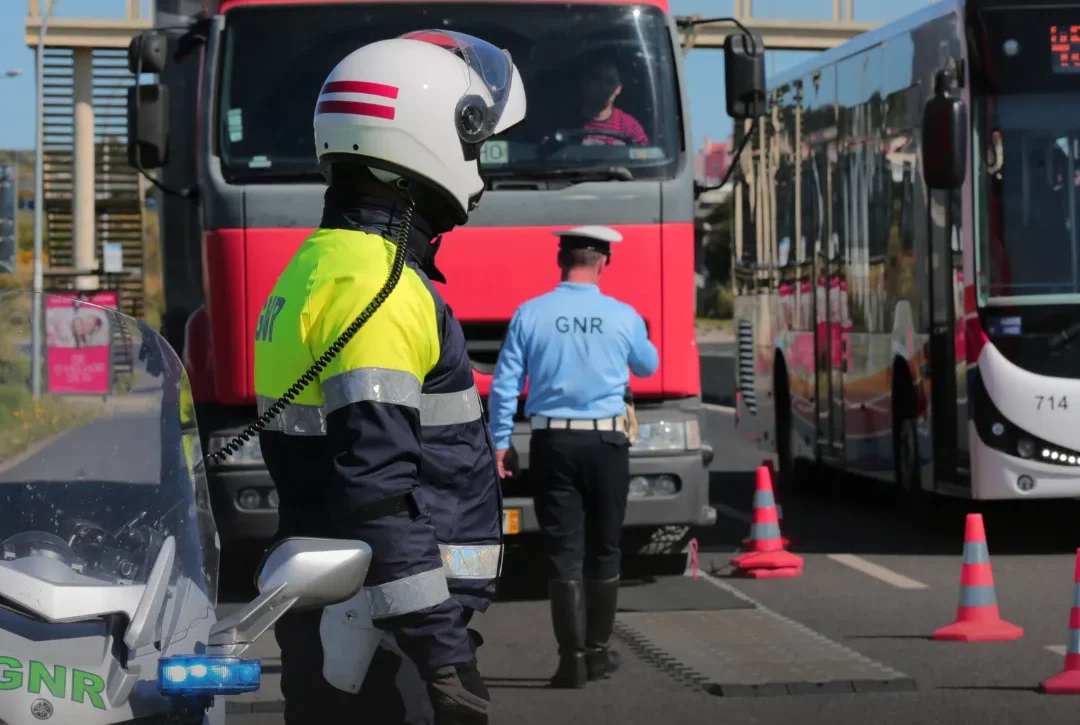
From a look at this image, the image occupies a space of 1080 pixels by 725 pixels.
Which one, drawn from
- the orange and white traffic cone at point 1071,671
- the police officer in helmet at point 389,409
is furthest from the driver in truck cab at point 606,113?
the police officer in helmet at point 389,409

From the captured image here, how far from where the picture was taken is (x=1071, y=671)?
849 cm

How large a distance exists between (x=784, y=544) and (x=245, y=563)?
346 centimetres

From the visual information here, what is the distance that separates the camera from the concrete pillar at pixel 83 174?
136ft

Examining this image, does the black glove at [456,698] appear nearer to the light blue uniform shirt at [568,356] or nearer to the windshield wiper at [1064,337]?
the light blue uniform shirt at [568,356]

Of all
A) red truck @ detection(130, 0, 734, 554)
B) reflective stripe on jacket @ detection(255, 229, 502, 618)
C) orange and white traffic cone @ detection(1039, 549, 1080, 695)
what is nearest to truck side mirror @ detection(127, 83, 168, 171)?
red truck @ detection(130, 0, 734, 554)

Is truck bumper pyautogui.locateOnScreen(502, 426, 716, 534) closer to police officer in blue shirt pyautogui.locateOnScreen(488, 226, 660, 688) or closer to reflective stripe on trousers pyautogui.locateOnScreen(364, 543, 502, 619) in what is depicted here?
police officer in blue shirt pyautogui.locateOnScreen(488, 226, 660, 688)

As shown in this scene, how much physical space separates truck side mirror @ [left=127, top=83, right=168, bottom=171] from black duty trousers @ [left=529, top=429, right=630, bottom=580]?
2.99 m

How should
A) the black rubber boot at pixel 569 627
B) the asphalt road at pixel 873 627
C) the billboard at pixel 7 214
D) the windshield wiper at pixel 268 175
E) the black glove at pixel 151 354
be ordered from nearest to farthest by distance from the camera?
the black glove at pixel 151 354, the asphalt road at pixel 873 627, the black rubber boot at pixel 569 627, the windshield wiper at pixel 268 175, the billboard at pixel 7 214

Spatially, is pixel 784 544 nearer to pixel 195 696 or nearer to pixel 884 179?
pixel 884 179

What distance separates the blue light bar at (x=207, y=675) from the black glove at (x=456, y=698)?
0.55 metres

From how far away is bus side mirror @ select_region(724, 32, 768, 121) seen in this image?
11117 millimetres

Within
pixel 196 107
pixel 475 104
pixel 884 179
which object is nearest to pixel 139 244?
pixel 884 179

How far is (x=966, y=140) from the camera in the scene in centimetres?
1291

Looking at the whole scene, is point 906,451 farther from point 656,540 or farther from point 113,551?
point 113,551
